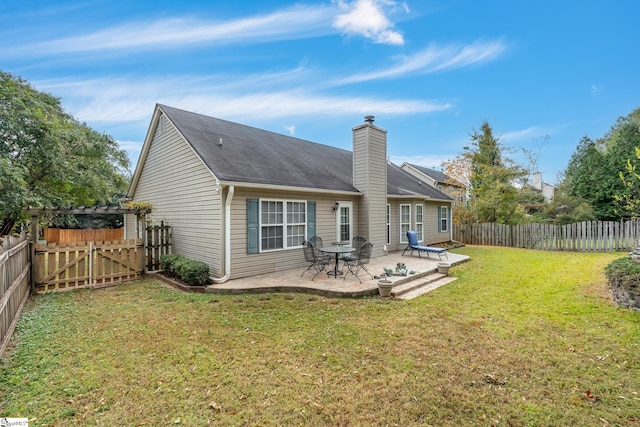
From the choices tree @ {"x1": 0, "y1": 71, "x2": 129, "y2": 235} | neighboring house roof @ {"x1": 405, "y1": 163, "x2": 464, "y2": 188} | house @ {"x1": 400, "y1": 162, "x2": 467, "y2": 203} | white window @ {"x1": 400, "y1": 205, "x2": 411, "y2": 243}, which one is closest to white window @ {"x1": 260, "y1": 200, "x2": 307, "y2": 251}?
white window @ {"x1": 400, "y1": 205, "x2": 411, "y2": 243}

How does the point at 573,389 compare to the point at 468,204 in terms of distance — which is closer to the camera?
the point at 573,389

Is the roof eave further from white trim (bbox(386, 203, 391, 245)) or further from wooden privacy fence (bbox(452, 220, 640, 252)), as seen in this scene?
wooden privacy fence (bbox(452, 220, 640, 252))

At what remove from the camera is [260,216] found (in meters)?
7.96

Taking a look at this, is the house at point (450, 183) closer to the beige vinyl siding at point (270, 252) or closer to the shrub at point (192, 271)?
the beige vinyl siding at point (270, 252)

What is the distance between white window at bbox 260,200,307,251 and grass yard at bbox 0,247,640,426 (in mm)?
2353

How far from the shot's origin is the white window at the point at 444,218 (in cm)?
1586

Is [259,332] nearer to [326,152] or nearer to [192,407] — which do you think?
[192,407]

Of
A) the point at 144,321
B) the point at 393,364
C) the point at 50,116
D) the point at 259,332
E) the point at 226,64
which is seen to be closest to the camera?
the point at 393,364

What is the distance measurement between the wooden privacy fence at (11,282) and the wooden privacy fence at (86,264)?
40 cm

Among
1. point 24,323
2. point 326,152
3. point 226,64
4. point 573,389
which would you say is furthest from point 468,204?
point 24,323

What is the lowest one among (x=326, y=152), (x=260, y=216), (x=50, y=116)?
(x=260, y=216)

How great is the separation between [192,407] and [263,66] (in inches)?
509

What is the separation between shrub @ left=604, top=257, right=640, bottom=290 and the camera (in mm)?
5263

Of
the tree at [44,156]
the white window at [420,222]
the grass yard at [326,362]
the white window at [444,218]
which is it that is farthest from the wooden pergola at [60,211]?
the white window at [444,218]
